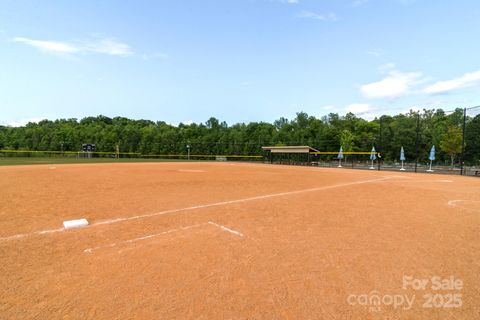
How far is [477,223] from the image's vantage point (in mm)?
5297

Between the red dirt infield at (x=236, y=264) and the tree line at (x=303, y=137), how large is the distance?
28553mm

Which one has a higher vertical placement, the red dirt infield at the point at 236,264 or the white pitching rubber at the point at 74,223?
the white pitching rubber at the point at 74,223

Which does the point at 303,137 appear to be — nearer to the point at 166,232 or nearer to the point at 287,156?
the point at 287,156

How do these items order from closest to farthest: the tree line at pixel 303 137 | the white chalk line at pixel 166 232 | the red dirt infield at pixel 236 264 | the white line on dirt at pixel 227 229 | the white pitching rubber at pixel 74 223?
the red dirt infield at pixel 236 264, the white chalk line at pixel 166 232, the white line on dirt at pixel 227 229, the white pitching rubber at pixel 74 223, the tree line at pixel 303 137

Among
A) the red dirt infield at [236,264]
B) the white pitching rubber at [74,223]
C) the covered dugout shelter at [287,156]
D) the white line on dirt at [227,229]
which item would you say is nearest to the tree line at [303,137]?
the covered dugout shelter at [287,156]

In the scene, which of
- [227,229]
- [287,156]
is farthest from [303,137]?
[227,229]

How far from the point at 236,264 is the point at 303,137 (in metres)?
55.2

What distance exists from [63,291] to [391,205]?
24.2 feet

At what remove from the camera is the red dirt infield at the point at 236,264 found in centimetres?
239

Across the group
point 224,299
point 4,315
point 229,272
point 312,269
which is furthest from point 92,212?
point 312,269

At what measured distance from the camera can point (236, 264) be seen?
3.25 meters

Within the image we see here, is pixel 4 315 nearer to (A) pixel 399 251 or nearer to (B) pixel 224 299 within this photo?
(B) pixel 224 299

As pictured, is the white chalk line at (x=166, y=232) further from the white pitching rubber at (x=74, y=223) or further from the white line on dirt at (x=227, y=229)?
the white pitching rubber at (x=74, y=223)

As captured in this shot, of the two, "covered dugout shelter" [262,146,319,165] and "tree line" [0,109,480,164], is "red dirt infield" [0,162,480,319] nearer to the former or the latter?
"tree line" [0,109,480,164]
